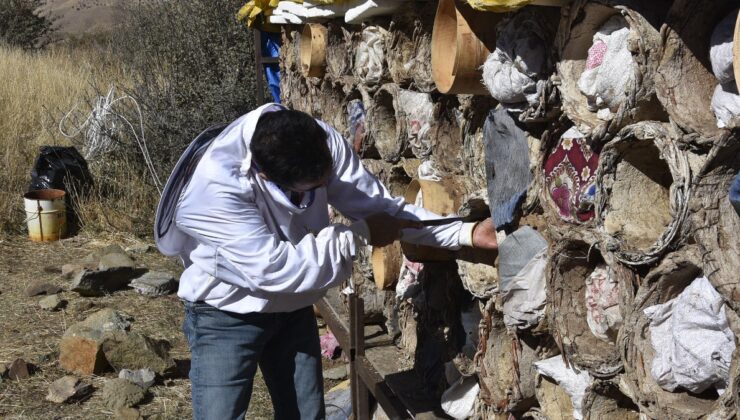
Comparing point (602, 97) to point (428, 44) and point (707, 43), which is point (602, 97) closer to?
point (707, 43)

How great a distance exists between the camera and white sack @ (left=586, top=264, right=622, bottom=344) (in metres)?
1.99

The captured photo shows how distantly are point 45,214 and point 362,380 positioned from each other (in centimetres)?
445

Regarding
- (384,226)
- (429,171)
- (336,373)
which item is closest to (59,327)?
(336,373)

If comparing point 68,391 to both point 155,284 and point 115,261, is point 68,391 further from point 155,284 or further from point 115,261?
point 115,261

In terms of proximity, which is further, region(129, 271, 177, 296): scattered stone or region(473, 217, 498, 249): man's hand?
region(129, 271, 177, 296): scattered stone

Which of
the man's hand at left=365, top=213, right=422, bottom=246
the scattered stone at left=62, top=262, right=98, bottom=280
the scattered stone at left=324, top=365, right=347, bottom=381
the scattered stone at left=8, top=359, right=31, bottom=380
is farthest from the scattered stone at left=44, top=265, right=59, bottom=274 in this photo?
the man's hand at left=365, top=213, right=422, bottom=246

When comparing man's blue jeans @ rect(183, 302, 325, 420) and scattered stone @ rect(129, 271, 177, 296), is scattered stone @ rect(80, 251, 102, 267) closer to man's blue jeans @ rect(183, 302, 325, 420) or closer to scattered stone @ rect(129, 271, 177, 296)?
scattered stone @ rect(129, 271, 177, 296)

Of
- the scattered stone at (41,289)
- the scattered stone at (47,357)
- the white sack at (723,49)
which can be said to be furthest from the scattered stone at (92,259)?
the white sack at (723,49)

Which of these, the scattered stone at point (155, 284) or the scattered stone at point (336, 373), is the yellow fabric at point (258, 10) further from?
the scattered stone at point (336, 373)

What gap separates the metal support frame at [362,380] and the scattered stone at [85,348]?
59.4 inches

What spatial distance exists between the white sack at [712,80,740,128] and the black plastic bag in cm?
658

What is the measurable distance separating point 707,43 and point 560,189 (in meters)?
0.60

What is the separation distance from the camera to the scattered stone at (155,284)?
592 cm

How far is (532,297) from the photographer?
2289 millimetres
